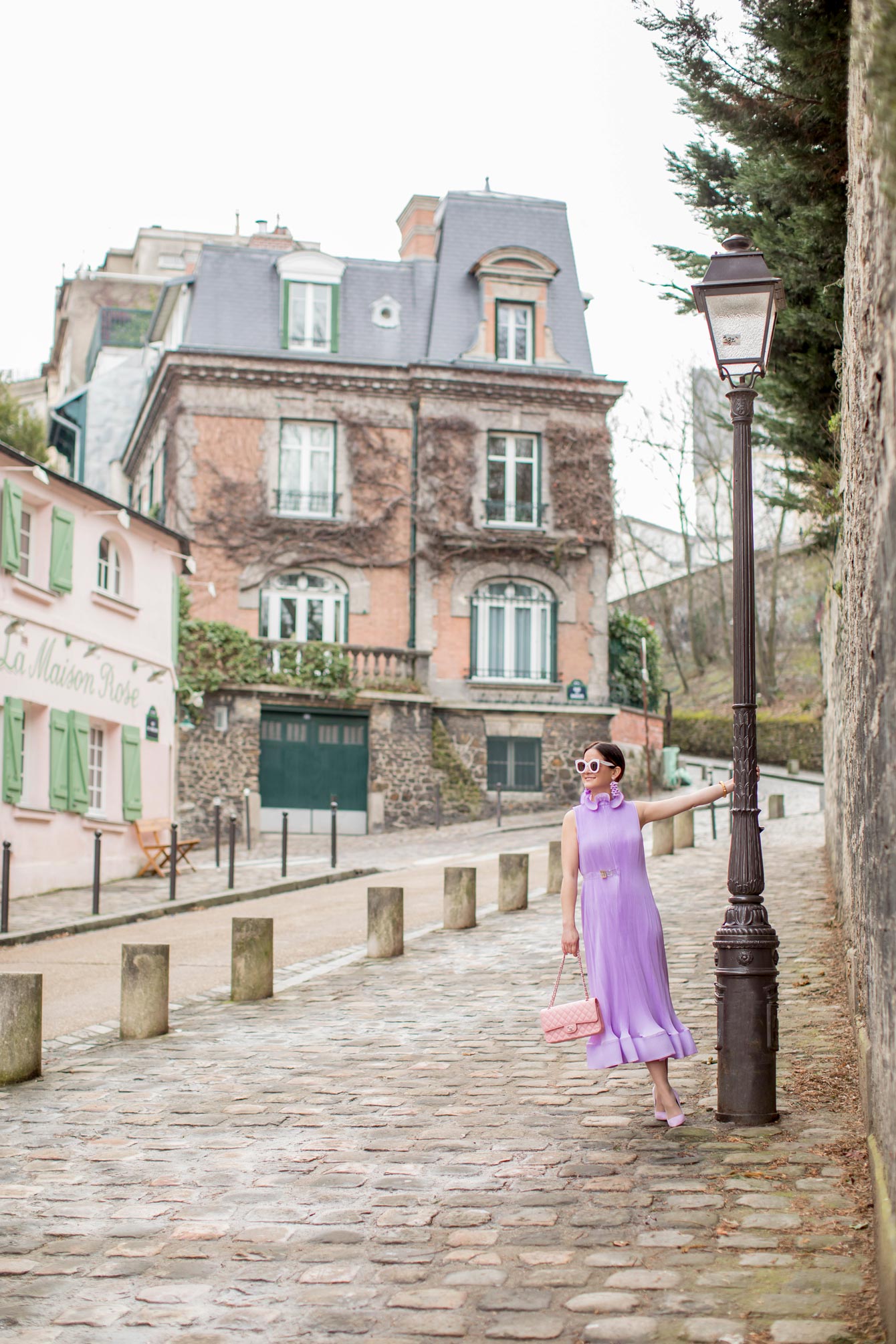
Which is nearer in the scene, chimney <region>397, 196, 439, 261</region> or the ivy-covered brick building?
the ivy-covered brick building

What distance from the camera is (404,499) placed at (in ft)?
104

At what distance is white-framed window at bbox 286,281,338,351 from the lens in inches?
1267

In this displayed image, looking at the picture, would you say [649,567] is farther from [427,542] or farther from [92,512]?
[92,512]

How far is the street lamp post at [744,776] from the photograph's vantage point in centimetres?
611

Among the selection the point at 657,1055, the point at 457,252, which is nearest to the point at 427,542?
the point at 457,252

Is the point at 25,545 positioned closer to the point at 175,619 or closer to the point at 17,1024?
the point at 175,619

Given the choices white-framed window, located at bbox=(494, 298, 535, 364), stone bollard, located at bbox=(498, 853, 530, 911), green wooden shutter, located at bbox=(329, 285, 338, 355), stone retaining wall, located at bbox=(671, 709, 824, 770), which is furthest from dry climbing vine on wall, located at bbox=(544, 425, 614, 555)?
stone bollard, located at bbox=(498, 853, 530, 911)

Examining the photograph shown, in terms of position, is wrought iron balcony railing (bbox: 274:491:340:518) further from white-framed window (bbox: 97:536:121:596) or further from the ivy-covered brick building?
white-framed window (bbox: 97:536:121:596)

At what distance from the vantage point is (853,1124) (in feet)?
19.6

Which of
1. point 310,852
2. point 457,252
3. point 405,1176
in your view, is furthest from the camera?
point 457,252

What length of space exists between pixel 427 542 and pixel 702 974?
22.2m

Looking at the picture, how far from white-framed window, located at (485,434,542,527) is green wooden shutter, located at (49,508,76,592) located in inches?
551

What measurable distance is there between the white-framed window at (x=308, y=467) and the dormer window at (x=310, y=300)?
1863mm

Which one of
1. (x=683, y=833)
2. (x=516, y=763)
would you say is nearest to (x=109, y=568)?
(x=683, y=833)
